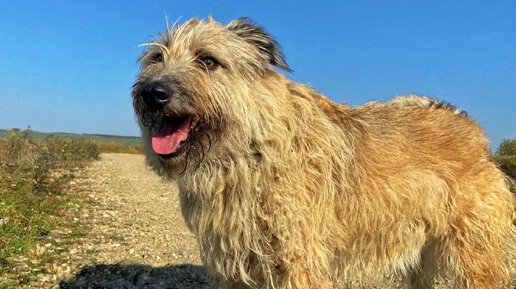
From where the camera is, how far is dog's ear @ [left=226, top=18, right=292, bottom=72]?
3033 mm

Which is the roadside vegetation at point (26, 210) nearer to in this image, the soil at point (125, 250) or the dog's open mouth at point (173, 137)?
the soil at point (125, 250)

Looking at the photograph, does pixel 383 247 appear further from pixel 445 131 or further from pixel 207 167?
pixel 207 167

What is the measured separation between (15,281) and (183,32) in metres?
3.36

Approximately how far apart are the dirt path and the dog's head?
29.3 inches

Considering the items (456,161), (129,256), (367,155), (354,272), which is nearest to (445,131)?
(456,161)

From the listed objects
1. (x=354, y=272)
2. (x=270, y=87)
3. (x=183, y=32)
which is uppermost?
(x=183, y=32)

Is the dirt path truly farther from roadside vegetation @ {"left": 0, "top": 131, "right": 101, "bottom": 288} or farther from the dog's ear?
the dog's ear

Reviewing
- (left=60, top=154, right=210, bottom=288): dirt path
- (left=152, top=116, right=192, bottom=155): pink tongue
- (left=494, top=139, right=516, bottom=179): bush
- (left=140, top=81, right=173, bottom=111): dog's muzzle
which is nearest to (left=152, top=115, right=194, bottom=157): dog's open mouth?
(left=152, top=116, right=192, bottom=155): pink tongue

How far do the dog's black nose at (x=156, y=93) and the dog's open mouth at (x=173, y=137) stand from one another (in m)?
0.14

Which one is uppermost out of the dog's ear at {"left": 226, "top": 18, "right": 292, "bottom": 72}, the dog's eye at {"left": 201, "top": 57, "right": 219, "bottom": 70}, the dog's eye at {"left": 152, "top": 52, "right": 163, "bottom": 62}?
the dog's ear at {"left": 226, "top": 18, "right": 292, "bottom": 72}

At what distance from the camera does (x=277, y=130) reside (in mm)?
2789

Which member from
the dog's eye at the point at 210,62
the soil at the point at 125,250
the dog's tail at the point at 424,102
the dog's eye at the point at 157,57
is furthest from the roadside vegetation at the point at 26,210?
the dog's tail at the point at 424,102

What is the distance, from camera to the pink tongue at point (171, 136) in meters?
2.67

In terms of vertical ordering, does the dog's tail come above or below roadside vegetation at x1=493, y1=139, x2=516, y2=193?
below
